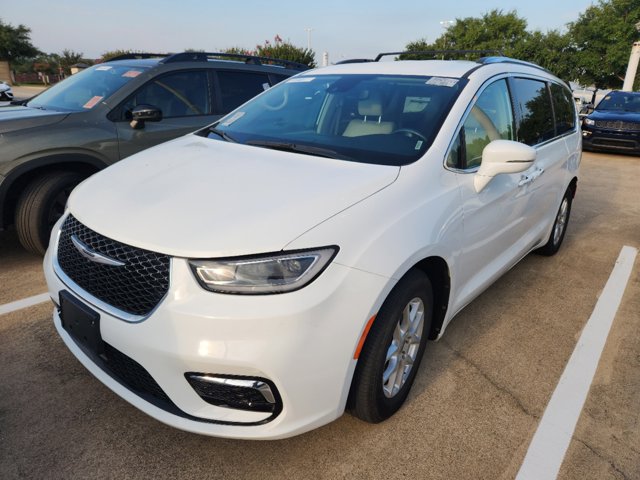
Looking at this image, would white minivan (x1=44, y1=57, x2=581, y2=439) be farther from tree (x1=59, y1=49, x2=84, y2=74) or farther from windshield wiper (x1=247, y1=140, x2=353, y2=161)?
tree (x1=59, y1=49, x2=84, y2=74)

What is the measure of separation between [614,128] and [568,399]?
34.4 ft

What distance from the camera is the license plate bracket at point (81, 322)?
1846mm

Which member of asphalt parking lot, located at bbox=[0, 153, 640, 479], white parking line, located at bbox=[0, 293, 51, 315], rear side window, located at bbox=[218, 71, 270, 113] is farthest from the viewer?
rear side window, located at bbox=[218, 71, 270, 113]

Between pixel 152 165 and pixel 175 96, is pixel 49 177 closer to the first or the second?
pixel 175 96

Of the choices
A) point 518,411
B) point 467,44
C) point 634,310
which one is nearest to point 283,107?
point 518,411

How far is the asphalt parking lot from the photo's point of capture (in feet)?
6.45

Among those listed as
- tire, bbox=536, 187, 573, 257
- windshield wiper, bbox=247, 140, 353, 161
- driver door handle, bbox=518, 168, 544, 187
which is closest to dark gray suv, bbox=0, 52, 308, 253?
windshield wiper, bbox=247, 140, 353, 161

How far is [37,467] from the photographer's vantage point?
6.29 feet

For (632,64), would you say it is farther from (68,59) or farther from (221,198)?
(68,59)

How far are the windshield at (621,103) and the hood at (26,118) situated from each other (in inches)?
482

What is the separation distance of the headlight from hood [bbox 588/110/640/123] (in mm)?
11663

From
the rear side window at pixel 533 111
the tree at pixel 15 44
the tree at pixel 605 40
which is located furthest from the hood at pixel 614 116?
the tree at pixel 15 44

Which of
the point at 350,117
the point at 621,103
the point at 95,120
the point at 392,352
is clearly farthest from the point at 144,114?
the point at 621,103

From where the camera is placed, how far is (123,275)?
1.78 m
